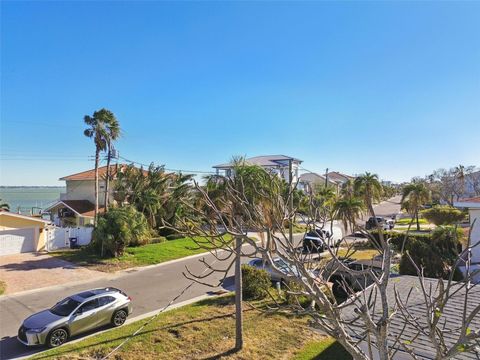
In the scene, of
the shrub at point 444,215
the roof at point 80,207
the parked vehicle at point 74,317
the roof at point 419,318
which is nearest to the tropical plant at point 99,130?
the roof at point 80,207

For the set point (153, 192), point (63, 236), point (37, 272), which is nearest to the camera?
point (37, 272)

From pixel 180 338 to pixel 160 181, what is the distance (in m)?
23.5

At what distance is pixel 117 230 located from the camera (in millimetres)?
22984

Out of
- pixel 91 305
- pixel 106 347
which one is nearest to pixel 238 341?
pixel 106 347

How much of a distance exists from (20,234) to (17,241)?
52 centimetres

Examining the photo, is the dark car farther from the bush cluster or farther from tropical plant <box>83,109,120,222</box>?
tropical plant <box>83,109,120,222</box>

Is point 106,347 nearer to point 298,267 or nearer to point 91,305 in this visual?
point 91,305

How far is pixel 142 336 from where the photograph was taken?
1095 centimetres

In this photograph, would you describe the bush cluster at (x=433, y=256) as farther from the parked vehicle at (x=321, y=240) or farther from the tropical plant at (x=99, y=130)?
the tropical plant at (x=99, y=130)

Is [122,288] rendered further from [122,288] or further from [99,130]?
[99,130]

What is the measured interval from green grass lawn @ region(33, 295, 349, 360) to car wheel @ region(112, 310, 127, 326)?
0.56m

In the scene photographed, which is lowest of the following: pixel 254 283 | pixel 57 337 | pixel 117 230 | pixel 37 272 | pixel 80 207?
pixel 57 337

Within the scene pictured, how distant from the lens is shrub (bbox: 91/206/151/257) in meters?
23.0

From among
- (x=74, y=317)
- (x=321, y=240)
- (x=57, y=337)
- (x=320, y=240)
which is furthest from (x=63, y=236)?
(x=321, y=240)
